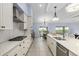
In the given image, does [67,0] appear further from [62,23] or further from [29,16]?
[62,23]

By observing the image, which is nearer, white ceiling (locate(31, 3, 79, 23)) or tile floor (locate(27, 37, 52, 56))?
tile floor (locate(27, 37, 52, 56))

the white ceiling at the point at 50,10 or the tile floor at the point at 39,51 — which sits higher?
the white ceiling at the point at 50,10

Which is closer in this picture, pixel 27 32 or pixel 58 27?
pixel 27 32

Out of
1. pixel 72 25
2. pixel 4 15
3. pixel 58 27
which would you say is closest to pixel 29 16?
pixel 4 15

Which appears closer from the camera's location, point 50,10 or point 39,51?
point 39,51

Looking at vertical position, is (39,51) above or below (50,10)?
below

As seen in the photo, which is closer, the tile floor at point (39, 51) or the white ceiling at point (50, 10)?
the tile floor at point (39, 51)

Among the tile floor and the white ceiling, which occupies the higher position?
the white ceiling

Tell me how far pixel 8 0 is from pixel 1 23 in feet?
3.51

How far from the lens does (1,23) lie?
1875 millimetres

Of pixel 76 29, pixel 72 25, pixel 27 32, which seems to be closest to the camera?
pixel 27 32

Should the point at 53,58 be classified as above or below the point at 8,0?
below

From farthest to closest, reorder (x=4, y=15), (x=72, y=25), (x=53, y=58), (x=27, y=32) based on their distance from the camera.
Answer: (x=72, y=25) < (x=27, y=32) < (x=4, y=15) < (x=53, y=58)

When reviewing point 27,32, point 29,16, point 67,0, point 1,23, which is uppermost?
point 29,16
